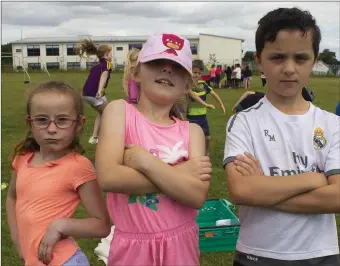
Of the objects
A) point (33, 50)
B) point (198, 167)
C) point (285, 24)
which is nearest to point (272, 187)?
point (198, 167)

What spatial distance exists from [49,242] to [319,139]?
1.37m

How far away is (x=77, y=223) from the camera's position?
6.91 feet

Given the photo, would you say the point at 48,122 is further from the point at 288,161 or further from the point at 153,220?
the point at 288,161

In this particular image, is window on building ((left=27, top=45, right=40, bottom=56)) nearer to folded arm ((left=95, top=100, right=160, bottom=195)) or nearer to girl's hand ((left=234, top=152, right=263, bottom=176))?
folded arm ((left=95, top=100, right=160, bottom=195))

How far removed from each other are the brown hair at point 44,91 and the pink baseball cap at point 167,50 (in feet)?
1.28

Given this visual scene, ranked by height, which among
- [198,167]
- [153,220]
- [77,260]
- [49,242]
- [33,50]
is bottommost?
→ [33,50]

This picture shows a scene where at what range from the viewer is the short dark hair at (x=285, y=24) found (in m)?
2.10

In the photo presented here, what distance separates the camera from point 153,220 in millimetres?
2051

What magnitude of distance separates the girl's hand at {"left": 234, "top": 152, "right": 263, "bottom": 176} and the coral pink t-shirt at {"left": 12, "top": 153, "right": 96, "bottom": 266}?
0.72m

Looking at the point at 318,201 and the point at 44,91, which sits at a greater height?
the point at 44,91

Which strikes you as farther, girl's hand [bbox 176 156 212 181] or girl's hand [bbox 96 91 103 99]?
girl's hand [bbox 96 91 103 99]

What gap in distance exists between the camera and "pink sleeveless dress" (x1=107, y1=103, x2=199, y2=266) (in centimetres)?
205

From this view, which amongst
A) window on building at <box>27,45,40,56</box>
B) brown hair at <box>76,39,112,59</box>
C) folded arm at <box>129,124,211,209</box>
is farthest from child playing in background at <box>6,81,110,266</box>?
window on building at <box>27,45,40,56</box>

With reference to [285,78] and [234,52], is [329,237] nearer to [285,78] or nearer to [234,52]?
[285,78]
